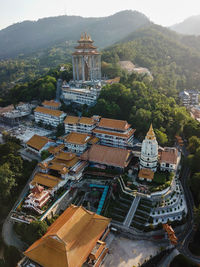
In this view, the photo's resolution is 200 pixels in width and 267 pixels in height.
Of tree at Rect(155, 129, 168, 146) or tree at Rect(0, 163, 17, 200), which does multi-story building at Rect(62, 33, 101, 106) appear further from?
tree at Rect(0, 163, 17, 200)

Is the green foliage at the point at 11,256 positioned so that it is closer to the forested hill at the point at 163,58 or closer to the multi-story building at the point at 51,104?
the multi-story building at the point at 51,104

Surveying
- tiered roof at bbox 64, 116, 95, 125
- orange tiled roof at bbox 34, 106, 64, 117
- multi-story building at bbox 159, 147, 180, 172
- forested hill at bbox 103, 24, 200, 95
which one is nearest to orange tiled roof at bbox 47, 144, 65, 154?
tiered roof at bbox 64, 116, 95, 125

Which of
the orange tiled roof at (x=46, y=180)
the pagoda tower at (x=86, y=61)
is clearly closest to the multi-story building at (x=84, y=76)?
the pagoda tower at (x=86, y=61)

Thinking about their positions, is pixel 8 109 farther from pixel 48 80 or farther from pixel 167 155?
pixel 167 155

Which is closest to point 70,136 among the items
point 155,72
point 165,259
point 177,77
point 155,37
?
point 165,259

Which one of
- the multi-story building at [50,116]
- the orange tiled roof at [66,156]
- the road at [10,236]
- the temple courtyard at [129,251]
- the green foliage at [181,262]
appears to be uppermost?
the multi-story building at [50,116]

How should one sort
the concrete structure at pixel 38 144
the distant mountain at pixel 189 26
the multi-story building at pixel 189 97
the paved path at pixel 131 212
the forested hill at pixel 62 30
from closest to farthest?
the paved path at pixel 131 212
the concrete structure at pixel 38 144
the multi-story building at pixel 189 97
the forested hill at pixel 62 30
the distant mountain at pixel 189 26

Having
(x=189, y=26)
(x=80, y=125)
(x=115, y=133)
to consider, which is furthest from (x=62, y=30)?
(x=115, y=133)
